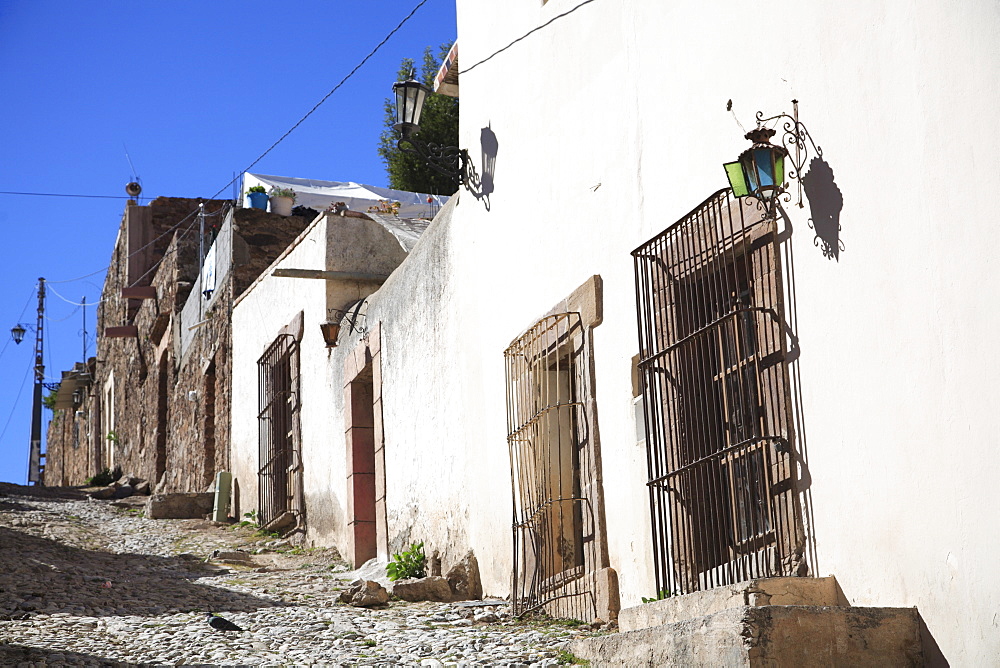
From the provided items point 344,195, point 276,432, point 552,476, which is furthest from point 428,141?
point 552,476

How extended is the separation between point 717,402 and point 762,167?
117 centimetres

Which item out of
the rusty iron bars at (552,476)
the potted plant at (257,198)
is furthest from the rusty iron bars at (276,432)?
the rusty iron bars at (552,476)

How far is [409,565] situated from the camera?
9.12 meters

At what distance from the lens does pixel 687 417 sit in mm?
5609

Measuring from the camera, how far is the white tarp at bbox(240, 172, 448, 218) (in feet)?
57.7

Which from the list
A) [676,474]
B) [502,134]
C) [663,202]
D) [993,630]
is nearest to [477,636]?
[676,474]

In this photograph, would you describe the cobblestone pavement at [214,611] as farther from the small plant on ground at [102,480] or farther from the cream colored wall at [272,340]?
the small plant on ground at [102,480]

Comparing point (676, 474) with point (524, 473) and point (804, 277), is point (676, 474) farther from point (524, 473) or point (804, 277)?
point (524, 473)

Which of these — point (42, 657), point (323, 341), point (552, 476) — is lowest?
point (42, 657)

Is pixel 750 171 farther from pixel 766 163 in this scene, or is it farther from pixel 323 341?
pixel 323 341

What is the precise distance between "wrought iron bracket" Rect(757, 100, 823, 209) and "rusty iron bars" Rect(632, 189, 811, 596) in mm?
228

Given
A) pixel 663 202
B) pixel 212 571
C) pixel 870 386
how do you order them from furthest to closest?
pixel 212 571, pixel 663 202, pixel 870 386

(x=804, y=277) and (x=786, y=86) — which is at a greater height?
(x=786, y=86)

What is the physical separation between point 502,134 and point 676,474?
3634 millimetres
